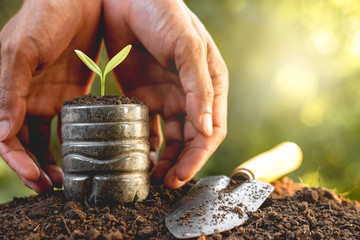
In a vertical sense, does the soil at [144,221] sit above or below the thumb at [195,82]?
below

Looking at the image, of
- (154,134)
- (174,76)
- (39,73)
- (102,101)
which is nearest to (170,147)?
(154,134)

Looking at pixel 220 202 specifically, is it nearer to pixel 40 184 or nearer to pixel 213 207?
pixel 213 207

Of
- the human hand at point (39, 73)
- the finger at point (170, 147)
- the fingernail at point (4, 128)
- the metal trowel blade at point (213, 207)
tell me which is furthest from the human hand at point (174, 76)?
the fingernail at point (4, 128)

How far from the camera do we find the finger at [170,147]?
6.88ft

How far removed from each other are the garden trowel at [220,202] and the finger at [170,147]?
0.28m

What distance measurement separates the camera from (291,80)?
3867 mm

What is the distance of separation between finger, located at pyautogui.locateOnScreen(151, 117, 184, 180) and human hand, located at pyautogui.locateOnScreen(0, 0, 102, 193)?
645 millimetres

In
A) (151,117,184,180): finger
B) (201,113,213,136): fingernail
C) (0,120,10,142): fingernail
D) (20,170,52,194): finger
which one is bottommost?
(20,170,52,194): finger

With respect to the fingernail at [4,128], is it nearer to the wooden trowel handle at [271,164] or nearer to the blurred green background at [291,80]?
the wooden trowel handle at [271,164]

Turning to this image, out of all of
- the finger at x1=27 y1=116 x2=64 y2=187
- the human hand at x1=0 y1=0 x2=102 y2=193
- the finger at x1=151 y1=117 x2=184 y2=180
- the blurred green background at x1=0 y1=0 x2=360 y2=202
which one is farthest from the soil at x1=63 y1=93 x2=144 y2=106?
the blurred green background at x1=0 y1=0 x2=360 y2=202

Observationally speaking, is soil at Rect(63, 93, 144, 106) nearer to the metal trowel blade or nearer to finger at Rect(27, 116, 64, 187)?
the metal trowel blade

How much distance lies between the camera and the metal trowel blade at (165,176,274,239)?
1.37 meters

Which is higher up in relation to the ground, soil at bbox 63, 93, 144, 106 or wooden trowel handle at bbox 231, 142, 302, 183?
soil at bbox 63, 93, 144, 106

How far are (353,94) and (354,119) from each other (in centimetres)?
31
